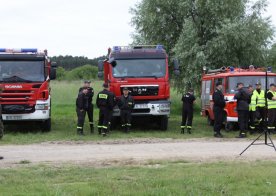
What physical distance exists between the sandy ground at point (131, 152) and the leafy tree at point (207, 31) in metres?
12.7

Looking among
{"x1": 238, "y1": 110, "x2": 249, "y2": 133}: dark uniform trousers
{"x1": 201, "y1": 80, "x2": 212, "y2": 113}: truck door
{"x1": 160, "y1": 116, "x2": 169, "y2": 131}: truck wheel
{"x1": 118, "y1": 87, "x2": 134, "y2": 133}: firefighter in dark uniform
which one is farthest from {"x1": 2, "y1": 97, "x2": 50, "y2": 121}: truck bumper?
{"x1": 201, "y1": 80, "x2": 212, "y2": 113}: truck door

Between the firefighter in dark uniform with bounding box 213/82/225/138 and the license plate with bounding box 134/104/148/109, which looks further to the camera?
the license plate with bounding box 134/104/148/109

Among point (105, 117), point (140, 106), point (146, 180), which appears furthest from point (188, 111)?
point (146, 180)

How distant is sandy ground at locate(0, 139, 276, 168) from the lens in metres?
10.9

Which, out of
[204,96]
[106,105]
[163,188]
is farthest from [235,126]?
[163,188]

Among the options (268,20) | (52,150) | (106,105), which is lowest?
(52,150)

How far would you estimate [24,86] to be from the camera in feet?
55.2

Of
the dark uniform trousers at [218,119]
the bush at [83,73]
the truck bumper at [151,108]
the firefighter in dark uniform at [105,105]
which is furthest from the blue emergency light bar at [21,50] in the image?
the bush at [83,73]

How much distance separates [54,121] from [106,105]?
653 centimetres

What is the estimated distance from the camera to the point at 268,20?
94.2 feet

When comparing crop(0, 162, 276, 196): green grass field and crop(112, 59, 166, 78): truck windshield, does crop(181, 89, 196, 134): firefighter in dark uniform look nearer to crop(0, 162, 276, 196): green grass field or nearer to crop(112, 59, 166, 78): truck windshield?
crop(112, 59, 166, 78): truck windshield

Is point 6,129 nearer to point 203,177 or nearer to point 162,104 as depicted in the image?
point 162,104

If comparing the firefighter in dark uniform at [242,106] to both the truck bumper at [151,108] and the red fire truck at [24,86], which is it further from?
the red fire truck at [24,86]

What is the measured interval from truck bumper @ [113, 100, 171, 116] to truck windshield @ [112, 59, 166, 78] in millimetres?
967
